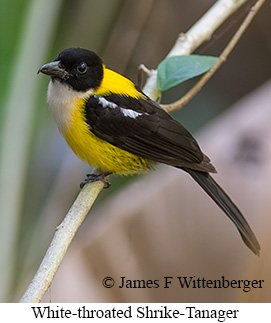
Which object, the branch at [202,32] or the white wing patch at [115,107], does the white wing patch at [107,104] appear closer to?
the white wing patch at [115,107]

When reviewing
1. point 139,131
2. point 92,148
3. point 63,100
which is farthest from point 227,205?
point 63,100

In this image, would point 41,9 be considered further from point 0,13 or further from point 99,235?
point 99,235

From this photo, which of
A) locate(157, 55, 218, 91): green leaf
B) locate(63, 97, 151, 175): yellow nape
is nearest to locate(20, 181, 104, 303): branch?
locate(63, 97, 151, 175): yellow nape

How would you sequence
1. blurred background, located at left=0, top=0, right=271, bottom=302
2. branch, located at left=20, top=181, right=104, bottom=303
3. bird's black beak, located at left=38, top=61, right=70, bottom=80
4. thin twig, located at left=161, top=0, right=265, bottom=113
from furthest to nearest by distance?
thin twig, located at left=161, top=0, right=265, bottom=113
blurred background, located at left=0, top=0, right=271, bottom=302
bird's black beak, located at left=38, top=61, right=70, bottom=80
branch, located at left=20, top=181, right=104, bottom=303

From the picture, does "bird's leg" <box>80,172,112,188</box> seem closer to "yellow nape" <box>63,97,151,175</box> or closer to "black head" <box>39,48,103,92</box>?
"yellow nape" <box>63,97,151,175</box>

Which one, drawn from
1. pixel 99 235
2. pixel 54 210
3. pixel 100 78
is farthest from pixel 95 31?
pixel 99 235

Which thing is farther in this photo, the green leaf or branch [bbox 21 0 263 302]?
the green leaf

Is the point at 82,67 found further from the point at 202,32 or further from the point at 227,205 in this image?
the point at 227,205
